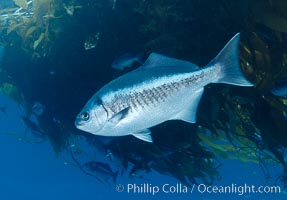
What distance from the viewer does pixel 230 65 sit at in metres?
2.79

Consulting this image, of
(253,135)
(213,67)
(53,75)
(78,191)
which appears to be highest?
(213,67)

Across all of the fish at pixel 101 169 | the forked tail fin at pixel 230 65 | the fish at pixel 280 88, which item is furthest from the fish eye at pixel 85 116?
the fish at pixel 101 169

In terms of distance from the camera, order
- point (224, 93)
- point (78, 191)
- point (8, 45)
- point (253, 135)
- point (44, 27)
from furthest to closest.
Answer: point (78, 191) < point (8, 45) < point (44, 27) < point (253, 135) < point (224, 93)

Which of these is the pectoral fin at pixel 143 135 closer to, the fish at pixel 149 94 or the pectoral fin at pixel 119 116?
the fish at pixel 149 94

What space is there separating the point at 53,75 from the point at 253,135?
3112 mm

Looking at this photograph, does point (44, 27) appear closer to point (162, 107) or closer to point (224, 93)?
point (224, 93)

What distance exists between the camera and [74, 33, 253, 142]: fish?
2.82 m

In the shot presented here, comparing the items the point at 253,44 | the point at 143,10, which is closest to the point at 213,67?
the point at 253,44

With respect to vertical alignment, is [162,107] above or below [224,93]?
above

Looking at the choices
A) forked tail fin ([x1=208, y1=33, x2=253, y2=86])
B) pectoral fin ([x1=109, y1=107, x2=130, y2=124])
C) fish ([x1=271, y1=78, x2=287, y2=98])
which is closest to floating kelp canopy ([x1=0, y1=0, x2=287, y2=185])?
fish ([x1=271, y1=78, x2=287, y2=98])

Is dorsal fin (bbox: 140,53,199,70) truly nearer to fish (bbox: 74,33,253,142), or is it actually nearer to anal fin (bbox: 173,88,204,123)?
fish (bbox: 74,33,253,142)

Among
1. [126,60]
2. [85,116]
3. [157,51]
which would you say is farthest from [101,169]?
[85,116]

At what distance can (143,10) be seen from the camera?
4.27m

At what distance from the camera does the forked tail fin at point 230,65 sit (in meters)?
2.74
